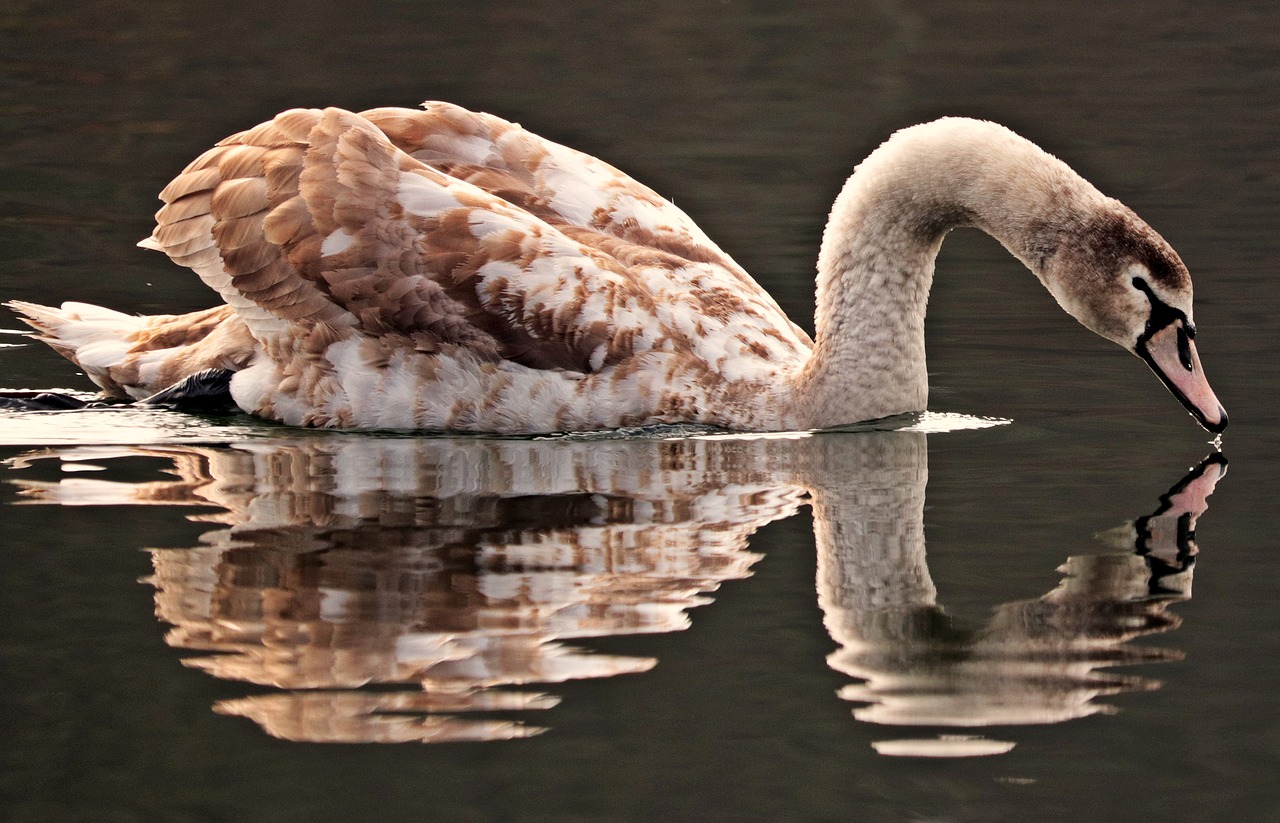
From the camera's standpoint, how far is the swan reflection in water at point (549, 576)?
6.11 m

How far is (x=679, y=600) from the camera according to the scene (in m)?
7.00

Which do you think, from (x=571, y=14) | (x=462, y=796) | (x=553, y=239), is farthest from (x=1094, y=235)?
(x=571, y=14)

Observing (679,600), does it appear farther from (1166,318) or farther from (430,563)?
(1166,318)

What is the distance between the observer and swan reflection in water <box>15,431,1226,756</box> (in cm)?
611

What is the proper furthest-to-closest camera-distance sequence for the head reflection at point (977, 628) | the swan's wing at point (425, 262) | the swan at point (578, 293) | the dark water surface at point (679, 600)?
the swan's wing at point (425, 262) < the swan at point (578, 293) < the head reflection at point (977, 628) < the dark water surface at point (679, 600)

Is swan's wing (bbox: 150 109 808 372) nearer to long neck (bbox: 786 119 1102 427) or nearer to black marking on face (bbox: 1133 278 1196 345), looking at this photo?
long neck (bbox: 786 119 1102 427)

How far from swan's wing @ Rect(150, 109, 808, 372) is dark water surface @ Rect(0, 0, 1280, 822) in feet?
1.67

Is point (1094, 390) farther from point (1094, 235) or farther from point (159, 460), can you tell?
point (159, 460)

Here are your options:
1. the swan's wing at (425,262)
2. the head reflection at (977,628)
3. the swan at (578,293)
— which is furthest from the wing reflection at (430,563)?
the swan's wing at (425,262)

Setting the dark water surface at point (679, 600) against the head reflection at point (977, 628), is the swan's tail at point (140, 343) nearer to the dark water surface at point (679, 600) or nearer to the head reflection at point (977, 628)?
the dark water surface at point (679, 600)

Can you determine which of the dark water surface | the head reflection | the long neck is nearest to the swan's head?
the long neck

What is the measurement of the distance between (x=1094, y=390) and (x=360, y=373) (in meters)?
3.80

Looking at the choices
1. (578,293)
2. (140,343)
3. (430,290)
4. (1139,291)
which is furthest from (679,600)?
(140,343)

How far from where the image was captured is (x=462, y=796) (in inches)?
211
